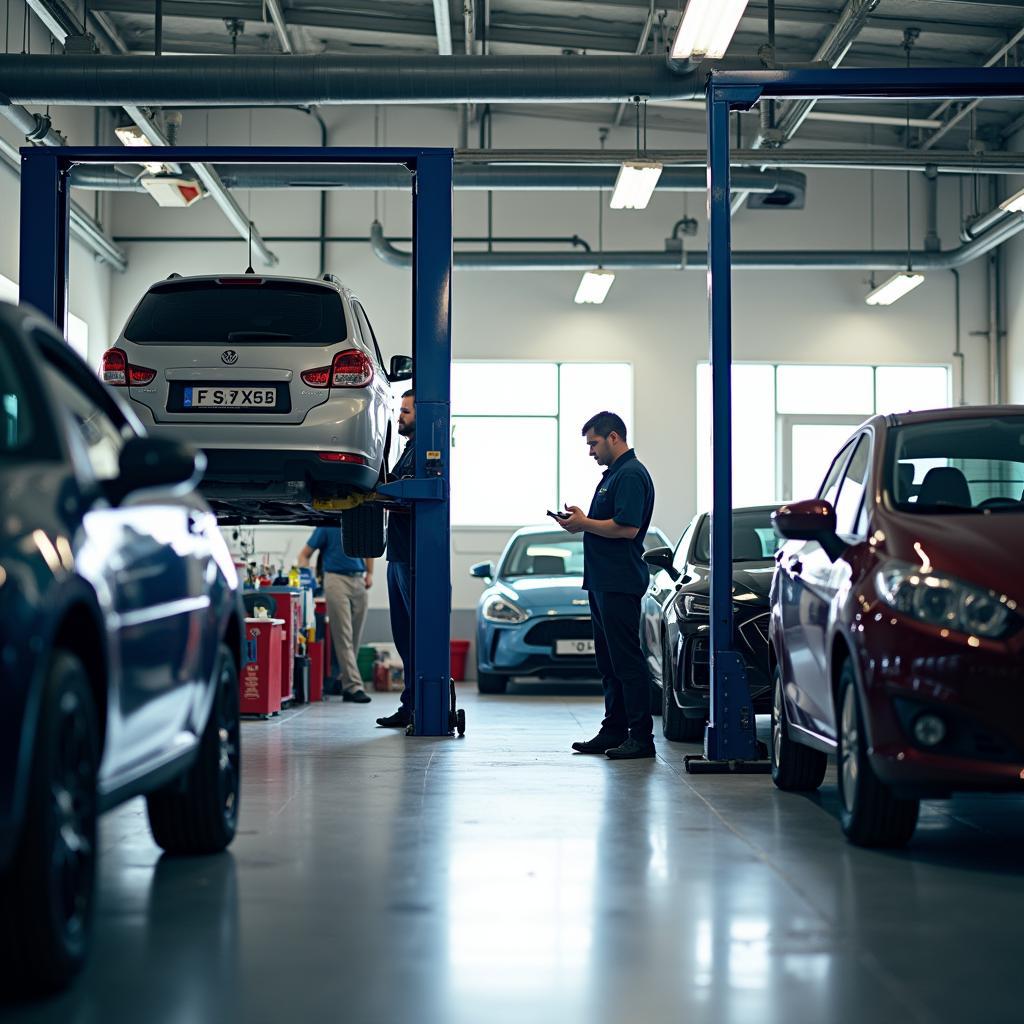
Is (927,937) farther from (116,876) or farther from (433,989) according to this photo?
(116,876)

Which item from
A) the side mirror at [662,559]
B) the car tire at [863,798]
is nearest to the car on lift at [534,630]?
the side mirror at [662,559]

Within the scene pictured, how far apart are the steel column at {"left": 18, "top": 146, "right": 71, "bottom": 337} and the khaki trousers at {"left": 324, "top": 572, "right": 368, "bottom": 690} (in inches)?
193

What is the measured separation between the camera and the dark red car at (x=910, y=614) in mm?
4838

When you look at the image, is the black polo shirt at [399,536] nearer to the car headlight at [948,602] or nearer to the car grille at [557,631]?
the car grille at [557,631]

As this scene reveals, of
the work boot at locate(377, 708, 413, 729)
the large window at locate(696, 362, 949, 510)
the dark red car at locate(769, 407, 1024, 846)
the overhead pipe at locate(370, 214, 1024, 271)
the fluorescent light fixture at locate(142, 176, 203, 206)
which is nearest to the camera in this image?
the dark red car at locate(769, 407, 1024, 846)

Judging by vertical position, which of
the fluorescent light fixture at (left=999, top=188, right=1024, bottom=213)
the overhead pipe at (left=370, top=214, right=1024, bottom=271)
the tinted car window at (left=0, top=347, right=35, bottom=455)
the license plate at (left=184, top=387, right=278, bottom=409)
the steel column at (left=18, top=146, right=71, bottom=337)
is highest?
the overhead pipe at (left=370, top=214, right=1024, bottom=271)

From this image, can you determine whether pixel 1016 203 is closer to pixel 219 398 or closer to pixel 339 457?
pixel 339 457

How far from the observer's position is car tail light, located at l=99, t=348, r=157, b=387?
8383 millimetres

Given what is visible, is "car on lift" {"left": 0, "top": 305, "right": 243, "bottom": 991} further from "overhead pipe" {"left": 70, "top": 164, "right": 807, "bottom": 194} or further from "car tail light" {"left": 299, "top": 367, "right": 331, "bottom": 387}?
"overhead pipe" {"left": 70, "top": 164, "right": 807, "bottom": 194}

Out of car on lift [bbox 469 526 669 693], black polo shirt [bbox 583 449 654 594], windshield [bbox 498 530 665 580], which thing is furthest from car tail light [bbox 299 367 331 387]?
windshield [bbox 498 530 665 580]

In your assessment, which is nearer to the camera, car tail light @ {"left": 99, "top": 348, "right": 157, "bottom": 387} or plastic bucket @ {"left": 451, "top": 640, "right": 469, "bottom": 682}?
car tail light @ {"left": 99, "top": 348, "right": 157, "bottom": 387}

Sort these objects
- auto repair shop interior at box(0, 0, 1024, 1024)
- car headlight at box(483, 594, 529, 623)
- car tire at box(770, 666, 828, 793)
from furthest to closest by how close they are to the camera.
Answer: car headlight at box(483, 594, 529, 623) → car tire at box(770, 666, 828, 793) → auto repair shop interior at box(0, 0, 1024, 1024)

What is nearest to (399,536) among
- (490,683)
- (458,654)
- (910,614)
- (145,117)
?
(490,683)

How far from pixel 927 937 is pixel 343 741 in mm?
6262
